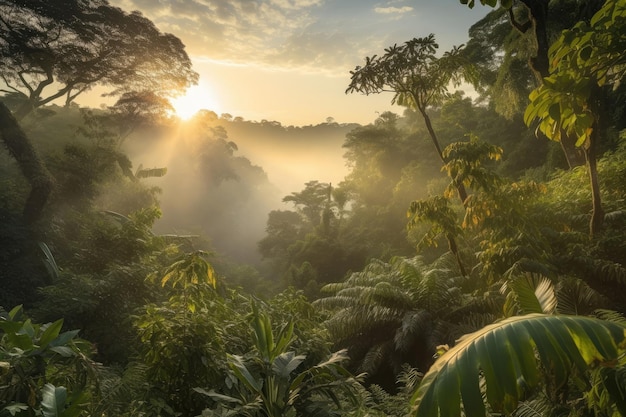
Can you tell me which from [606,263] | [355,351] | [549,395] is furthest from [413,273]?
[549,395]

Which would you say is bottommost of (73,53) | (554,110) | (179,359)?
(179,359)

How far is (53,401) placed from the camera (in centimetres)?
216

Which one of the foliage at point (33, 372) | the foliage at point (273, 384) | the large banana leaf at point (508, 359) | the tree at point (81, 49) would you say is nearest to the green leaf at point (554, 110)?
the large banana leaf at point (508, 359)

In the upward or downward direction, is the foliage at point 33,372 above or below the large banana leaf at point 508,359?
below

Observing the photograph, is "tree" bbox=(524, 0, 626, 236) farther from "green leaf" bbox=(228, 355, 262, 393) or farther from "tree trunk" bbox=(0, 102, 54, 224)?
"tree trunk" bbox=(0, 102, 54, 224)

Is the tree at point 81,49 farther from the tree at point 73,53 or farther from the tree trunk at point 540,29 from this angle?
the tree trunk at point 540,29

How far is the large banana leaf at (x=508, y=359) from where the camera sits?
1351 millimetres

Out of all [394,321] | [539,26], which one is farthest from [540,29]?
[394,321]

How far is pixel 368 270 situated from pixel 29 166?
13.7m

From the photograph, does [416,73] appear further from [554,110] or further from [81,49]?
[81,49]

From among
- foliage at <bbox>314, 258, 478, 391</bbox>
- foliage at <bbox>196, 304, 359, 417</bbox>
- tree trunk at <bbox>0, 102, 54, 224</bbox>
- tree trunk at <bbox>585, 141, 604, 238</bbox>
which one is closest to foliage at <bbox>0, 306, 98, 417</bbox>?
foliage at <bbox>196, 304, 359, 417</bbox>

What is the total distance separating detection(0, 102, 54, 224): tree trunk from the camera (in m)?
13.5

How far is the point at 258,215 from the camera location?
5119 centimetres

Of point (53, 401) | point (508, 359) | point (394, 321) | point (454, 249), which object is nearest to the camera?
point (508, 359)
